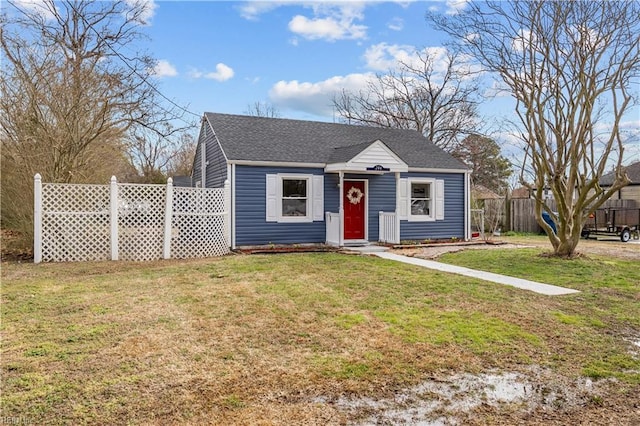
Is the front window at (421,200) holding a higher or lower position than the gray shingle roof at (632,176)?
lower

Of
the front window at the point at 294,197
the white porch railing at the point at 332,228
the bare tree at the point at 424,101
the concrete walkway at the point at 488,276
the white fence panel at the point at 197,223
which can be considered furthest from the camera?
the bare tree at the point at 424,101

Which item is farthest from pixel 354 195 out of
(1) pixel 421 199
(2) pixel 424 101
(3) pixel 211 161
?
(2) pixel 424 101

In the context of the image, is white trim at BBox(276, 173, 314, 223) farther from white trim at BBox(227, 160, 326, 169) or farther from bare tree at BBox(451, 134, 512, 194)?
bare tree at BBox(451, 134, 512, 194)

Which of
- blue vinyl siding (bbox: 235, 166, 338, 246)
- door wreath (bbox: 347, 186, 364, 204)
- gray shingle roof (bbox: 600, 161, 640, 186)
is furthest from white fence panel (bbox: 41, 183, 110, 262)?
gray shingle roof (bbox: 600, 161, 640, 186)

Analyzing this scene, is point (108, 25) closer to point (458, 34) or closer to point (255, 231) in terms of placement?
point (255, 231)

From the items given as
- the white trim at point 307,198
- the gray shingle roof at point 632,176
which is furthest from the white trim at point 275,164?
the gray shingle roof at point 632,176

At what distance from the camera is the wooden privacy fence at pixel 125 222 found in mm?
9438

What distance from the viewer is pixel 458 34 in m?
11.3

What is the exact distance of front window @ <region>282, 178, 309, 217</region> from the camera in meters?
12.9

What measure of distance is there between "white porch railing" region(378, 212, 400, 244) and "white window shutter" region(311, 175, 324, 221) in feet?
6.65

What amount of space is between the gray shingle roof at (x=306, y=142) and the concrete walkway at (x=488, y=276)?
3.65 m

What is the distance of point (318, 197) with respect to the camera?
517 inches

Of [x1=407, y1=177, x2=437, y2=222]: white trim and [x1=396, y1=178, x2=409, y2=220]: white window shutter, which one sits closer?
[x1=396, y1=178, x2=409, y2=220]: white window shutter

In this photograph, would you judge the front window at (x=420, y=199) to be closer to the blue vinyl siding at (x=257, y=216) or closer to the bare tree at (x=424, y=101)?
the blue vinyl siding at (x=257, y=216)
